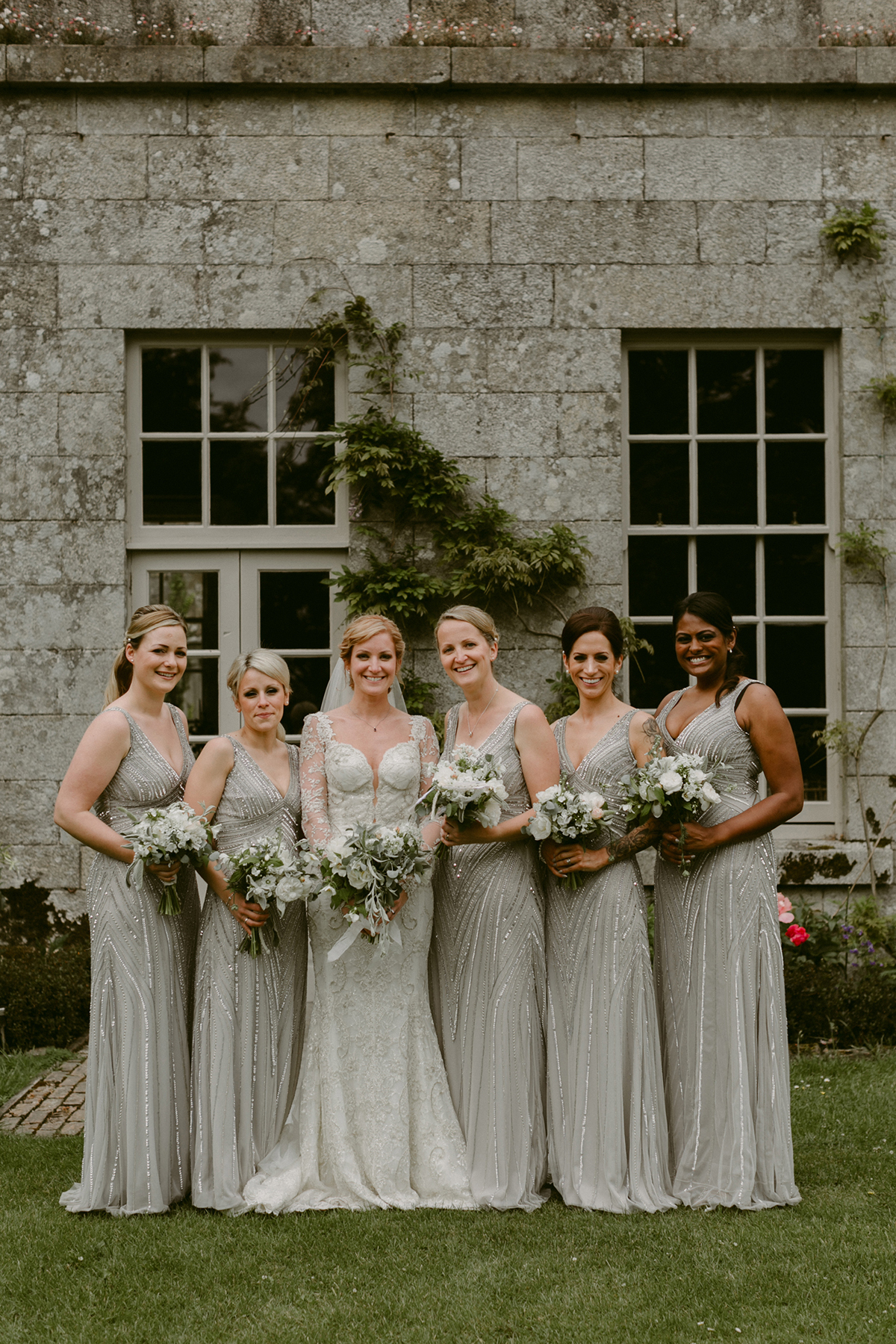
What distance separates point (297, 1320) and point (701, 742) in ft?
7.51

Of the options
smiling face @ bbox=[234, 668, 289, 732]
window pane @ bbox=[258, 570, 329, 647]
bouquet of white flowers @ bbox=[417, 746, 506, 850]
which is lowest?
bouquet of white flowers @ bbox=[417, 746, 506, 850]

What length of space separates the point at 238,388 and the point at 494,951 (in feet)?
14.5

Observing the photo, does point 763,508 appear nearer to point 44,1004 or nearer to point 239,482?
point 239,482

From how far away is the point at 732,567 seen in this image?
24.6ft

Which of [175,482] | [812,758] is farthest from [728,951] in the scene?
[175,482]

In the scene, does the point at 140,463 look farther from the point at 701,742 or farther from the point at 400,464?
the point at 701,742

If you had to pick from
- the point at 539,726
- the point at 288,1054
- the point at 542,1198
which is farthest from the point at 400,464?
the point at 542,1198

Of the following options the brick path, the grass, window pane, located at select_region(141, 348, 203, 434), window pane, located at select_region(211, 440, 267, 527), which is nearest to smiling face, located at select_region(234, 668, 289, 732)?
the grass

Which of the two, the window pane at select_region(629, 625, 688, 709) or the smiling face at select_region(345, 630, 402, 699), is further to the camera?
the window pane at select_region(629, 625, 688, 709)

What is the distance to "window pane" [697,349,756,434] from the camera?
7.47 meters

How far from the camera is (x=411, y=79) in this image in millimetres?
7125

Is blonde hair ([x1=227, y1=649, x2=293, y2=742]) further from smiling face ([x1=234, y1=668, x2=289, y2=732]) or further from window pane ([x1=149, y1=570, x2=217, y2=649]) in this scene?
window pane ([x1=149, y1=570, x2=217, y2=649])

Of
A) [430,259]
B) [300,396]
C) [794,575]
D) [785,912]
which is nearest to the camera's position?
Answer: [785,912]

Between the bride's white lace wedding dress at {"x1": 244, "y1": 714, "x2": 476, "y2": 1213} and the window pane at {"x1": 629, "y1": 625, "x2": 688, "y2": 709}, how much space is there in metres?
3.27
